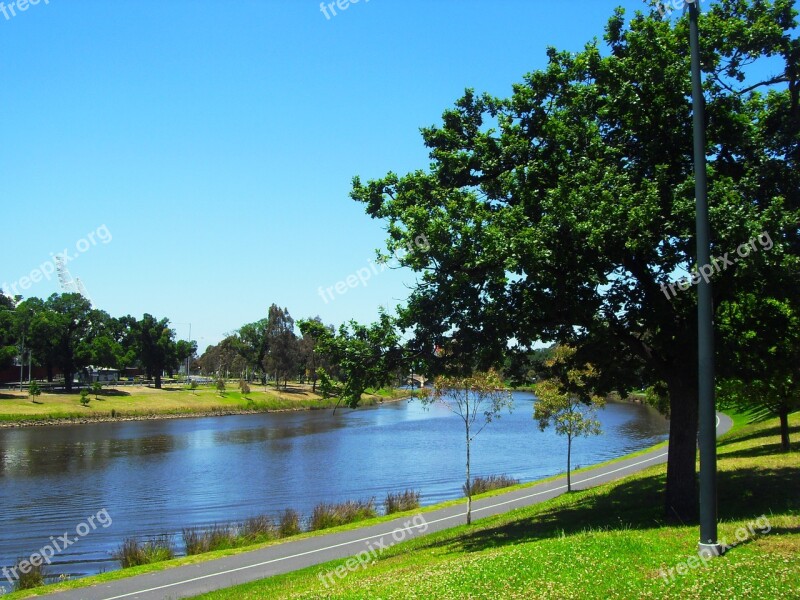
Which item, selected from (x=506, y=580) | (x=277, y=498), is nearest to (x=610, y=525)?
(x=506, y=580)

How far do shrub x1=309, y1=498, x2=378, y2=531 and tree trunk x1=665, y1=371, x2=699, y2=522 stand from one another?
512 inches

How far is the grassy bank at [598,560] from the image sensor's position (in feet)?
28.1

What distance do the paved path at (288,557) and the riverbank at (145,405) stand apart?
136 feet

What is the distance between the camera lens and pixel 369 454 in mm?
49750

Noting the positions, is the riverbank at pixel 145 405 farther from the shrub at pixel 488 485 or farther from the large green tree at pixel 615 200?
the large green tree at pixel 615 200

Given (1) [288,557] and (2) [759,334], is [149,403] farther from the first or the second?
(2) [759,334]

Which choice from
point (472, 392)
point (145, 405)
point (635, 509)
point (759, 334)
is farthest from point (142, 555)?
point (145, 405)

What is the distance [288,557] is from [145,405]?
8312cm

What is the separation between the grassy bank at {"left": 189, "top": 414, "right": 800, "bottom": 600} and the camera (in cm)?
857

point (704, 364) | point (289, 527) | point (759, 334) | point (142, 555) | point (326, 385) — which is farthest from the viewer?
point (289, 527)

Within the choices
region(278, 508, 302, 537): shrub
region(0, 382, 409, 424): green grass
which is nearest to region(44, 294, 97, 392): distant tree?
region(0, 382, 409, 424): green grass

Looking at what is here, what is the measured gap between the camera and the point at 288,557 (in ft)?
59.8

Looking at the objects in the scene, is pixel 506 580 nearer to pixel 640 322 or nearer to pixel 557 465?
pixel 640 322

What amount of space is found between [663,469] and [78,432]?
59.2m
